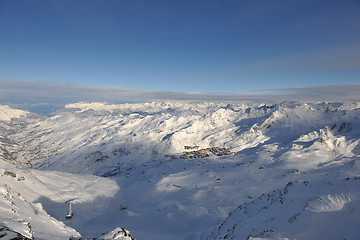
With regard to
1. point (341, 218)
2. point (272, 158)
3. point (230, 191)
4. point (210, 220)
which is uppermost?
point (341, 218)

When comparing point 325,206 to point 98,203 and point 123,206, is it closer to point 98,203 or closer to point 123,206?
point 123,206

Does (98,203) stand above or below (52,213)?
below

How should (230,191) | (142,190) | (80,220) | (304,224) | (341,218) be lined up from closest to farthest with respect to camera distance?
(341,218)
(304,224)
(80,220)
(230,191)
(142,190)

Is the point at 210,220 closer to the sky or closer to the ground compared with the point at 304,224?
closer to the ground

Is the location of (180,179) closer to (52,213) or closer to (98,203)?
(98,203)

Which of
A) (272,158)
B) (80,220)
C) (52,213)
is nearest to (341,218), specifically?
(80,220)

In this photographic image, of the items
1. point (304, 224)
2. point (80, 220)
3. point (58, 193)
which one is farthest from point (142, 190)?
point (304, 224)

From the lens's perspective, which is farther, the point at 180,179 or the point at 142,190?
the point at 180,179

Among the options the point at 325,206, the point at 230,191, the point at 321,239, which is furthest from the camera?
the point at 230,191

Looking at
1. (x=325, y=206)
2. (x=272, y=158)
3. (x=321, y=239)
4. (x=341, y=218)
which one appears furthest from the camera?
(x=272, y=158)
